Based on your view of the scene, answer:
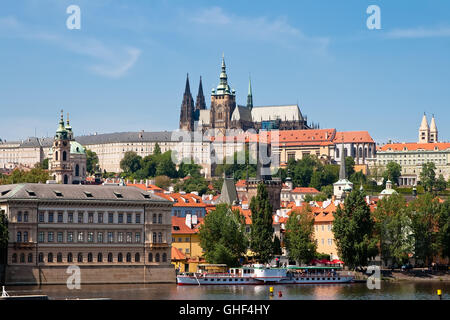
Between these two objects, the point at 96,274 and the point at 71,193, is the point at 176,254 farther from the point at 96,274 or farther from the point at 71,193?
the point at 71,193

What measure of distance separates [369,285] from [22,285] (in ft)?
99.2

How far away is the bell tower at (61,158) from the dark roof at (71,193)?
264 ft

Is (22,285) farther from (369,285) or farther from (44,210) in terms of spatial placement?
(369,285)

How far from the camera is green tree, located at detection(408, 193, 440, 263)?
339 feet

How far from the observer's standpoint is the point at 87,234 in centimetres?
8469

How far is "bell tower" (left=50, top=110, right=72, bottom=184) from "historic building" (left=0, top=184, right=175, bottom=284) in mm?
81123

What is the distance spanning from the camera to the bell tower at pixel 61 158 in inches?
6650

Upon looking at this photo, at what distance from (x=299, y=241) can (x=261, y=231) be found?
6.69m

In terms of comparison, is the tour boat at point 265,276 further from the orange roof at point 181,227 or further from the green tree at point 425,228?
the green tree at point 425,228

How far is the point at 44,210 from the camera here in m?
82.8

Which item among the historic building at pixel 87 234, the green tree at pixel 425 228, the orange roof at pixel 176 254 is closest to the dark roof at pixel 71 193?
the historic building at pixel 87 234

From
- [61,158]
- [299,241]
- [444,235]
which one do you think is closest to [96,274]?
[299,241]

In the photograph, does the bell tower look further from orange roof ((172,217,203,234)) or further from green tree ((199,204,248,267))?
green tree ((199,204,248,267))
